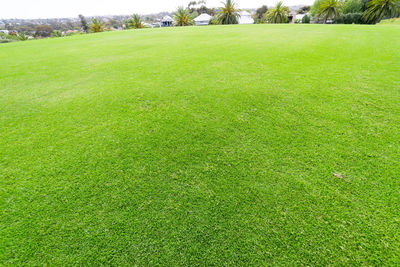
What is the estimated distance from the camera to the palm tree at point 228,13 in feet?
65.3

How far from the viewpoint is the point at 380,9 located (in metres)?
15.0

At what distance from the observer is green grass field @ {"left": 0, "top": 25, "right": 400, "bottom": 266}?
4.23 ft

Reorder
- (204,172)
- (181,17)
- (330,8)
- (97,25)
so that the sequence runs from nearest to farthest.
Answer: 1. (204,172)
2. (330,8)
3. (97,25)
4. (181,17)

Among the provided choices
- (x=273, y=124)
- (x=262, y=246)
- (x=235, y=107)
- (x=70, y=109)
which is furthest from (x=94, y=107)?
(x=262, y=246)

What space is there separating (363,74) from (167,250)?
16.4 ft

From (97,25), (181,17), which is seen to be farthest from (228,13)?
(97,25)

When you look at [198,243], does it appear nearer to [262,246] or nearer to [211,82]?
[262,246]

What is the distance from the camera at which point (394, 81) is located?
11.4ft

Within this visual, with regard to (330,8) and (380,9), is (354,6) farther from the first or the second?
(380,9)

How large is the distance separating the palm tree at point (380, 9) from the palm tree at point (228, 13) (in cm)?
1197

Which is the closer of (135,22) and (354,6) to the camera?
(135,22)

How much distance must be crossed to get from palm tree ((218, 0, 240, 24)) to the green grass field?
20.3 meters

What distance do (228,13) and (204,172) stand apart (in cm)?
2329

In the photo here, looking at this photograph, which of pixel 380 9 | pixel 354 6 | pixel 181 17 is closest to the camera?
pixel 380 9
